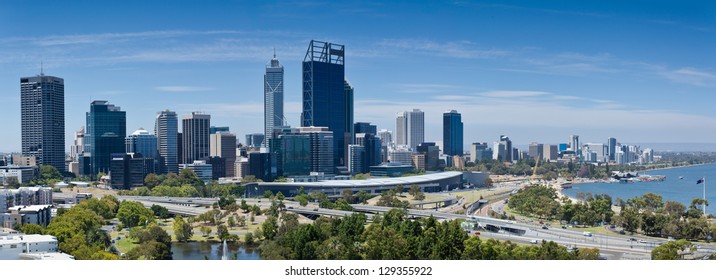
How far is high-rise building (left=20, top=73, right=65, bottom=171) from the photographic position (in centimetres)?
1527

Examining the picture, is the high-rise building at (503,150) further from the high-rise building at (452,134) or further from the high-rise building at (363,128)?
the high-rise building at (363,128)

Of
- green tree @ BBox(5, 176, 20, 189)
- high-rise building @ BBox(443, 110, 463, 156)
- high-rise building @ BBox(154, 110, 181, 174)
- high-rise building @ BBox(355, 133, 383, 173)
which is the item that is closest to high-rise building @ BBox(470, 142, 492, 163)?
high-rise building @ BBox(443, 110, 463, 156)

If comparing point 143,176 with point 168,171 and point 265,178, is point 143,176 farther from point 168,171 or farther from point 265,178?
point 265,178

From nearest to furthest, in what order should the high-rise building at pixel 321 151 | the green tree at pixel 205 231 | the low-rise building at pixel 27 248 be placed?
the low-rise building at pixel 27 248, the green tree at pixel 205 231, the high-rise building at pixel 321 151

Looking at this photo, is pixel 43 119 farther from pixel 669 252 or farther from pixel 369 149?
pixel 669 252

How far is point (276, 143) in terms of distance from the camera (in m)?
20.4

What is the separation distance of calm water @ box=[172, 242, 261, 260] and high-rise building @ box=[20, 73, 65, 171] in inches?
321

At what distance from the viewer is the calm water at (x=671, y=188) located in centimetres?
1380

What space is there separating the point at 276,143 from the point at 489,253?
15635 millimetres

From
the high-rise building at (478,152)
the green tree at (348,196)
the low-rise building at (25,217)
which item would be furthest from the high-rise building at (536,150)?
the low-rise building at (25,217)

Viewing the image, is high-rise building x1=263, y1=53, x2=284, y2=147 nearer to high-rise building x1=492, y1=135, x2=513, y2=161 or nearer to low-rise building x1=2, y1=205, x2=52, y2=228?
high-rise building x1=492, y1=135, x2=513, y2=161

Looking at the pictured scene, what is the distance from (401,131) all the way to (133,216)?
17659 millimetres

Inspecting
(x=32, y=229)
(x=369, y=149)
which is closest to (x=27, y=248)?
(x=32, y=229)

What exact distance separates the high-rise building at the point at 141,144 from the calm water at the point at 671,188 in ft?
39.5
